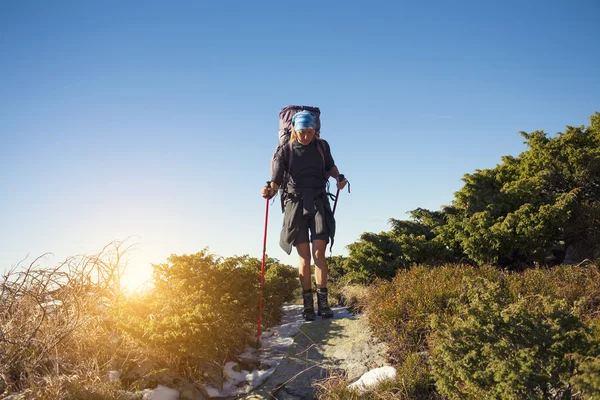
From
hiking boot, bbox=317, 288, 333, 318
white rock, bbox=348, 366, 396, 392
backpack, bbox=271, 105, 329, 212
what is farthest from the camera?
hiking boot, bbox=317, 288, 333, 318

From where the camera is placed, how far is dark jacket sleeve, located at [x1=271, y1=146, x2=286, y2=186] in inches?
245

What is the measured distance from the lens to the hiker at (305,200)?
6.14 metres

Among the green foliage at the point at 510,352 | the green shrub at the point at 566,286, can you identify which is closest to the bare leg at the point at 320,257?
the green shrub at the point at 566,286

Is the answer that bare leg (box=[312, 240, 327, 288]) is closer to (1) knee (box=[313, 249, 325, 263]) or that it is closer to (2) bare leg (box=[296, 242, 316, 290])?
(1) knee (box=[313, 249, 325, 263])

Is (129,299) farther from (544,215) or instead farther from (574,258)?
(574,258)

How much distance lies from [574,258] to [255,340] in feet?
21.5

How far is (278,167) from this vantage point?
6207mm

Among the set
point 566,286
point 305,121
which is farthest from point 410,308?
point 305,121

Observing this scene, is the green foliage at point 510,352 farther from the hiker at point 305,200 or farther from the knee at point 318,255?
the hiker at point 305,200

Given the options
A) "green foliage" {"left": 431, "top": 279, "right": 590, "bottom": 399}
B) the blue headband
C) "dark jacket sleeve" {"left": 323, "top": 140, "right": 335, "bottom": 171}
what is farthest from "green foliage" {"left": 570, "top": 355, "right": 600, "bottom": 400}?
"dark jacket sleeve" {"left": 323, "top": 140, "right": 335, "bottom": 171}

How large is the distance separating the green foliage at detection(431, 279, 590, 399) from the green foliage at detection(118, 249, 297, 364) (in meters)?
2.59

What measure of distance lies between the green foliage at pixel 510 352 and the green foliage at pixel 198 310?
8.51 feet

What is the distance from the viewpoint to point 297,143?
6.30m

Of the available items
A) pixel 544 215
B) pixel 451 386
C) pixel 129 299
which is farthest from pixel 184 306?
pixel 544 215
